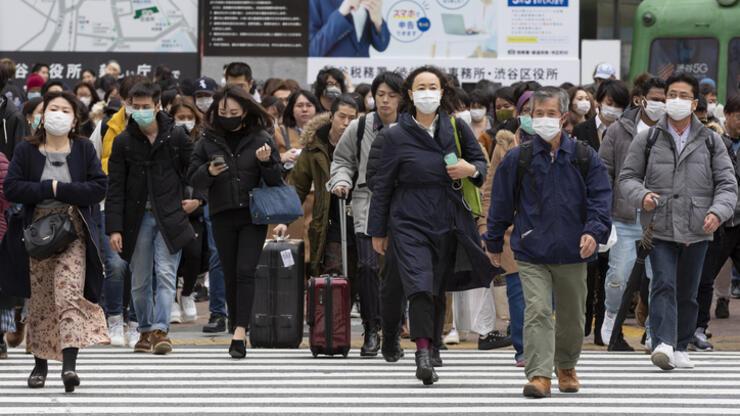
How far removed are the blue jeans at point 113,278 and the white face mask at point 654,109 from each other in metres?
4.16

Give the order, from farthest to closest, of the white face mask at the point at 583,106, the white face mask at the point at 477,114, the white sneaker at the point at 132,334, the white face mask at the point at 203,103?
the white face mask at the point at 477,114 → the white face mask at the point at 203,103 → the white face mask at the point at 583,106 → the white sneaker at the point at 132,334

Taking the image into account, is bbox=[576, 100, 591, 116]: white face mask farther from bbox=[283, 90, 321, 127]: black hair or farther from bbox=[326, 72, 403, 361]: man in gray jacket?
bbox=[326, 72, 403, 361]: man in gray jacket

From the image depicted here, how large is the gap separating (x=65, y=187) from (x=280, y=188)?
2.07 m

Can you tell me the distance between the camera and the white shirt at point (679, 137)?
39.0 feet

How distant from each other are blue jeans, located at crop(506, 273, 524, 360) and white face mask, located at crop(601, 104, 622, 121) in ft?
8.36

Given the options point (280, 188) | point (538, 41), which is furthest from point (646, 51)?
point (280, 188)

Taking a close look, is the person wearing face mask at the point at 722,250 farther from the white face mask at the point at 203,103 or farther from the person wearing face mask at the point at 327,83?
the white face mask at the point at 203,103

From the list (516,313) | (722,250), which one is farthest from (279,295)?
(722,250)

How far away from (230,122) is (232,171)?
0.35 meters

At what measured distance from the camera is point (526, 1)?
26.0 metres

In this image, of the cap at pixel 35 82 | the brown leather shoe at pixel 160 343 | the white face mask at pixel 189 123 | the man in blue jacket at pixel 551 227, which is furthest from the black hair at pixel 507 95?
the cap at pixel 35 82

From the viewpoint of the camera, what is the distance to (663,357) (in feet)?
38.5

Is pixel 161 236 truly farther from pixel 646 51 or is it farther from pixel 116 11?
pixel 646 51

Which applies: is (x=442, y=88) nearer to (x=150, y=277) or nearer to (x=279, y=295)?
(x=279, y=295)
